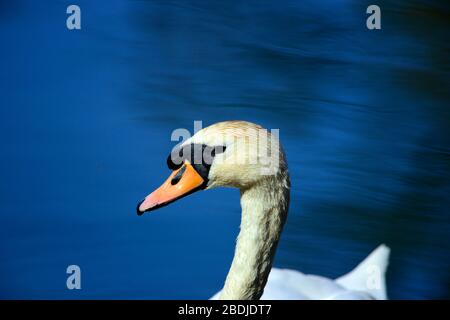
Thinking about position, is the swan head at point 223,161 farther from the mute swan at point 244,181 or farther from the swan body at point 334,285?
the swan body at point 334,285

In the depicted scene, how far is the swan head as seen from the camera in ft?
5.13

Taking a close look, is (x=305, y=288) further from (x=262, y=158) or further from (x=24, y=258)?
(x=24, y=258)

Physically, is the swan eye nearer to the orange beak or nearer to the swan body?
the orange beak

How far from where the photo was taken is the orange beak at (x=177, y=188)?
1.61 meters

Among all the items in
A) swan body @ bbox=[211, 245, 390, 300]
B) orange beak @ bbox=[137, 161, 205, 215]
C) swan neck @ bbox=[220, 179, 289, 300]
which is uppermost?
orange beak @ bbox=[137, 161, 205, 215]

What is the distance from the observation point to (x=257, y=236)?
1.62 m

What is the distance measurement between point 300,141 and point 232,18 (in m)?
0.50

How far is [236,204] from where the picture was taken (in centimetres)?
252

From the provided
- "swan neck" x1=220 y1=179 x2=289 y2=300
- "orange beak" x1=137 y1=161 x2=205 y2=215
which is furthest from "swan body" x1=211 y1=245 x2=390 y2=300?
"orange beak" x1=137 y1=161 x2=205 y2=215

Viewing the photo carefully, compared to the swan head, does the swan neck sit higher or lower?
lower

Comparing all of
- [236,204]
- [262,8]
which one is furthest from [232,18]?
[236,204]

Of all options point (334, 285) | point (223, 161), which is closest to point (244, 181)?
point (223, 161)

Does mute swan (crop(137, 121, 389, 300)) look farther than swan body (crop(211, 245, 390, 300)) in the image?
No

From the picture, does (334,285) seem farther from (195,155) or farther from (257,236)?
(195,155)
